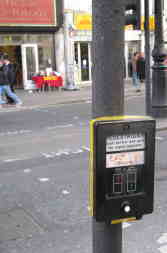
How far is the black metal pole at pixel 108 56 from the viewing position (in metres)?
1.82

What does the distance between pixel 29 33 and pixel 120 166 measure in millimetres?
19149

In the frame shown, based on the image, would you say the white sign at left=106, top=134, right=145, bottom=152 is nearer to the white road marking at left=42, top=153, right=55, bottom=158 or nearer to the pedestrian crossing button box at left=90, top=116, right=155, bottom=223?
the pedestrian crossing button box at left=90, top=116, right=155, bottom=223

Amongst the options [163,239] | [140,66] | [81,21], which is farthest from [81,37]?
[163,239]

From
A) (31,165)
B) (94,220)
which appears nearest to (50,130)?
(31,165)

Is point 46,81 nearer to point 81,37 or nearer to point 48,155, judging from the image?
point 81,37

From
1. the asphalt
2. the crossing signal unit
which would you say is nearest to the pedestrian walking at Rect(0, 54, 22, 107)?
the asphalt

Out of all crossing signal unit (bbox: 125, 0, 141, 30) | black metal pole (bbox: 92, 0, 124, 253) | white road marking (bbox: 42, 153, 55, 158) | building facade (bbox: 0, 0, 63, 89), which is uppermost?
building facade (bbox: 0, 0, 63, 89)

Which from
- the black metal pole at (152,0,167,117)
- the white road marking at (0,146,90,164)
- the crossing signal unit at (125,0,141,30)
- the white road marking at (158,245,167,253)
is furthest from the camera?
the black metal pole at (152,0,167,117)

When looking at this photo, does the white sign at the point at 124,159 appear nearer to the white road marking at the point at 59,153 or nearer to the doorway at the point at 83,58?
the white road marking at the point at 59,153

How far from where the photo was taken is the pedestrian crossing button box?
182 centimetres

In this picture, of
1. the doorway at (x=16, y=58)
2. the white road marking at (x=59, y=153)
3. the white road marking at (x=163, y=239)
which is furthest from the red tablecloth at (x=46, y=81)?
the white road marking at (x=163, y=239)

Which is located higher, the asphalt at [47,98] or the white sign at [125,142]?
the white sign at [125,142]

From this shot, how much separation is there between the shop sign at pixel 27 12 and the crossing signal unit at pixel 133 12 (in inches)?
531

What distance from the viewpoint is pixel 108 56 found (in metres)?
1.83
